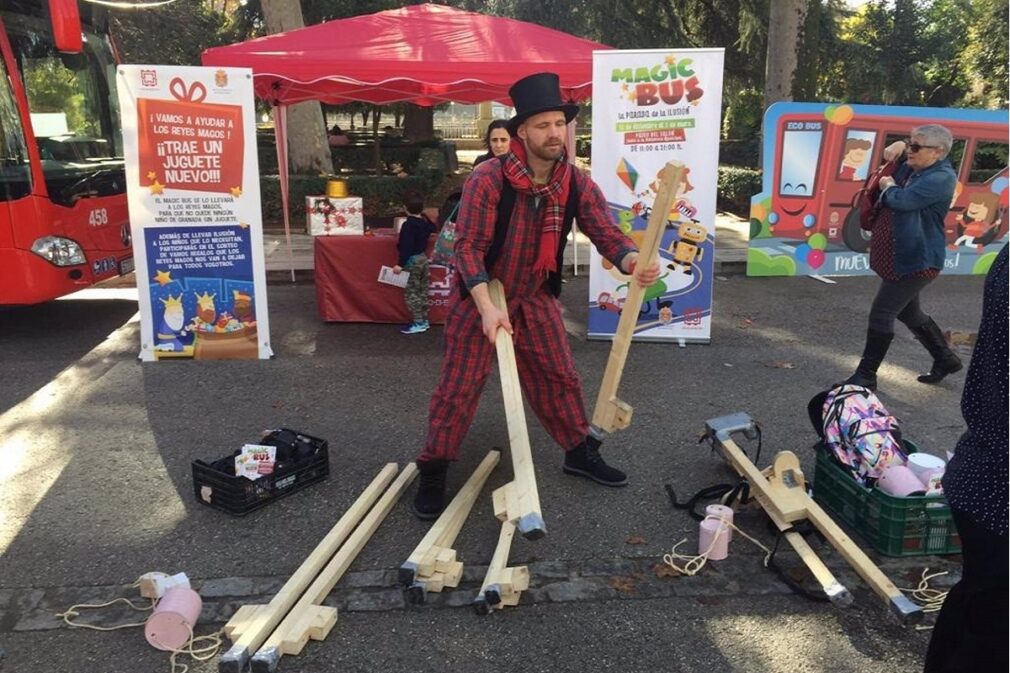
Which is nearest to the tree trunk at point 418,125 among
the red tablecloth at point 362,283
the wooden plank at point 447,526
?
the red tablecloth at point 362,283

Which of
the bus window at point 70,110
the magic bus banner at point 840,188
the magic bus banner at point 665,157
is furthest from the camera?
the magic bus banner at point 840,188

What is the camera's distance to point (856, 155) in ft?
30.2

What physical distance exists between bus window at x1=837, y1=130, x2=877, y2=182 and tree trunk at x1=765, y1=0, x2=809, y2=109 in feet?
14.6

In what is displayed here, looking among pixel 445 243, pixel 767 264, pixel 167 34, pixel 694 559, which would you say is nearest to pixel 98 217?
pixel 445 243

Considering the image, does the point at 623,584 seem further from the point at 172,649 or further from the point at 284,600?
the point at 172,649

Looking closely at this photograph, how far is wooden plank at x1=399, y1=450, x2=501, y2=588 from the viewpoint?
3.20 meters

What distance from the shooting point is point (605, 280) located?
6.80m

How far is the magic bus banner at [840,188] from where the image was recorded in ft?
29.7

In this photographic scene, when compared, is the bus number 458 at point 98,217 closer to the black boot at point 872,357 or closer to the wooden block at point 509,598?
the wooden block at point 509,598

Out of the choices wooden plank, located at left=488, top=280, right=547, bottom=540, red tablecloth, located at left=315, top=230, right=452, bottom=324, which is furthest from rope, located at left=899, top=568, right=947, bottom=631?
red tablecloth, located at left=315, top=230, right=452, bottom=324

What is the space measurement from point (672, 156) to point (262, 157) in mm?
12782

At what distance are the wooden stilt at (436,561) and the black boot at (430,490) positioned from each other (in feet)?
0.30

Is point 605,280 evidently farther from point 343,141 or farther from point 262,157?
point 343,141

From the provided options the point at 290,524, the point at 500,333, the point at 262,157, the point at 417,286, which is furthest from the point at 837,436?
the point at 262,157
